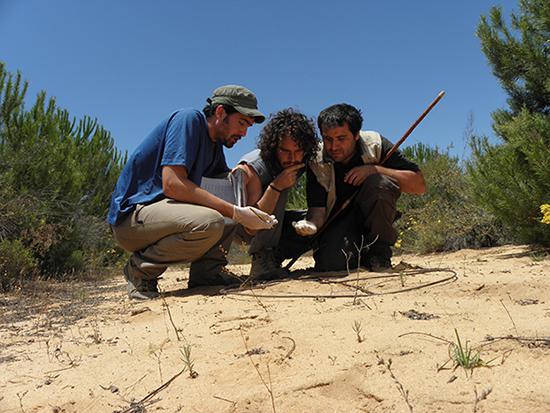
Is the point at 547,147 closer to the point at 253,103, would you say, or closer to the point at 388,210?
the point at 388,210

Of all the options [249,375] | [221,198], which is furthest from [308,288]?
[249,375]

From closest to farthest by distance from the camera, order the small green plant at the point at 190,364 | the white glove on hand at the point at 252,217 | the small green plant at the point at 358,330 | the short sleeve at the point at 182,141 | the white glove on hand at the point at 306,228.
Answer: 1. the small green plant at the point at 190,364
2. the small green plant at the point at 358,330
3. the short sleeve at the point at 182,141
4. the white glove on hand at the point at 252,217
5. the white glove on hand at the point at 306,228

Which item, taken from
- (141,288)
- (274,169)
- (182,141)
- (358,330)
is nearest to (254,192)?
(274,169)

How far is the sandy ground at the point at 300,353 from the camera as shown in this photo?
4.37 feet

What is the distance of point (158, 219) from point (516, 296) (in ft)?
6.26

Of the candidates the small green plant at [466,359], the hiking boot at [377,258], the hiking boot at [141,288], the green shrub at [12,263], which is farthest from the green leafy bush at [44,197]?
the small green plant at [466,359]

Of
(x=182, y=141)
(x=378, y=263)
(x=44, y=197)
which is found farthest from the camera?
(x=44, y=197)

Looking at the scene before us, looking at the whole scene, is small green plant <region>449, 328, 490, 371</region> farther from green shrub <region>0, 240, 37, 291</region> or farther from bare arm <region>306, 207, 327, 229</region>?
green shrub <region>0, 240, 37, 291</region>

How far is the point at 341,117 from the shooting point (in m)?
3.09

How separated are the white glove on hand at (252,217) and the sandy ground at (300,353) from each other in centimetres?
44

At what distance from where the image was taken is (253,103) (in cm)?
305

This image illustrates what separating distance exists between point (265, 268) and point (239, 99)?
3.69 feet

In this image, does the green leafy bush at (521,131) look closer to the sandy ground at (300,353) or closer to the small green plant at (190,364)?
the sandy ground at (300,353)

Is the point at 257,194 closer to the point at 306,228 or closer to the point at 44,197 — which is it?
the point at 306,228
